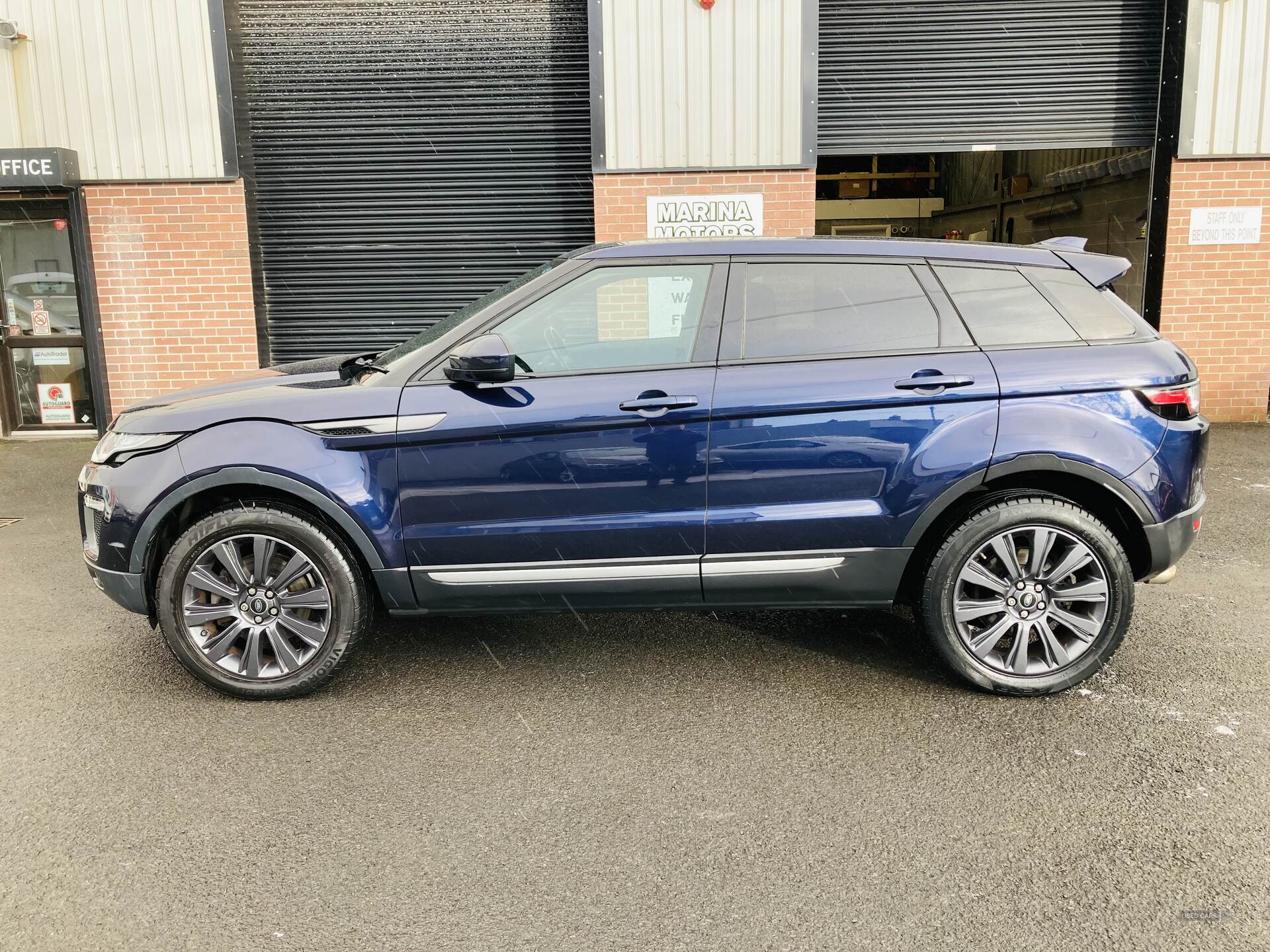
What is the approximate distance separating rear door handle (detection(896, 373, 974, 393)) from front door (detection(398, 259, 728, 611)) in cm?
72

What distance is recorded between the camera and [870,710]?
12.2ft

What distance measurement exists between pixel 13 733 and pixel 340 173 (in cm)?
730

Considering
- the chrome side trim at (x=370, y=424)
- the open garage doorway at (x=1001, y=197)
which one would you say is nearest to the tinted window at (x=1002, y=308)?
the chrome side trim at (x=370, y=424)

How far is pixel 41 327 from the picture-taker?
32.3 feet

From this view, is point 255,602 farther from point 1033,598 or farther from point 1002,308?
point 1002,308

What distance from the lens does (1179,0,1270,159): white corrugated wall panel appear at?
8969 mm

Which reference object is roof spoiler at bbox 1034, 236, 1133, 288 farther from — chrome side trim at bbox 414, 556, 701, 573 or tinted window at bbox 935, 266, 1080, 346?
chrome side trim at bbox 414, 556, 701, 573

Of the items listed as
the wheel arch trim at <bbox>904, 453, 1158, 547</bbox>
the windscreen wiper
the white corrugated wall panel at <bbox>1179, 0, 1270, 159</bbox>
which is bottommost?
the wheel arch trim at <bbox>904, 453, 1158, 547</bbox>

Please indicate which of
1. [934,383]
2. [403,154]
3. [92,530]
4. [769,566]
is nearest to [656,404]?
[769,566]

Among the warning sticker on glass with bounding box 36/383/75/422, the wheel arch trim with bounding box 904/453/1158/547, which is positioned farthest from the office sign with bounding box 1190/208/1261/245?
the warning sticker on glass with bounding box 36/383/75/422

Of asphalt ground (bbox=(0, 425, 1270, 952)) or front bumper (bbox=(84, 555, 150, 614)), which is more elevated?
front bumper (bbox=(84, 555, 150, 614))

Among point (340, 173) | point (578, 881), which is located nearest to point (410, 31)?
point (340, 173)

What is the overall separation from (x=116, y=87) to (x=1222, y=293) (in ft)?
34.5

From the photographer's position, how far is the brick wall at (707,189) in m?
9.24
